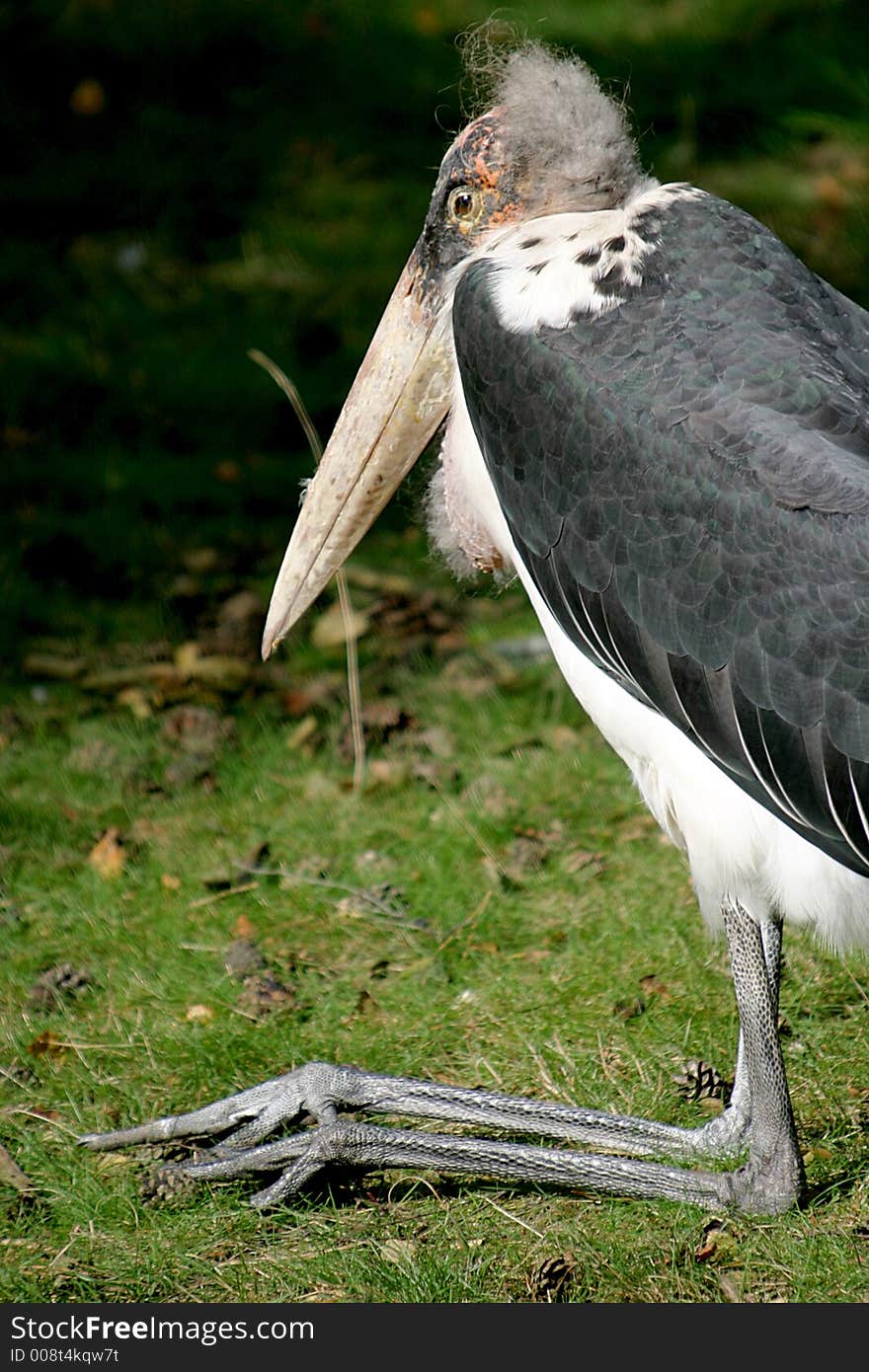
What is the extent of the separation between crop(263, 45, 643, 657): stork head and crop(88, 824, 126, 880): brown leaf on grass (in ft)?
3.68

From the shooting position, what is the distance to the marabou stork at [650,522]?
283 centimetres

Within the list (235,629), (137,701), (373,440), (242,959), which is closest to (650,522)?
(373,440)

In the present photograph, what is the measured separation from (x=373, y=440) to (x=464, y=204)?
19.2 inches

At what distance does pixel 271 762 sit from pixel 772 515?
2273 mm

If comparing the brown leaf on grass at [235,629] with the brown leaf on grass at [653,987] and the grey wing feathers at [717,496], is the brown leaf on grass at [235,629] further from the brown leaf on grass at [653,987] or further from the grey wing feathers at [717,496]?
the grey wing feathers at [717,496]

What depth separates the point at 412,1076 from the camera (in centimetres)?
352

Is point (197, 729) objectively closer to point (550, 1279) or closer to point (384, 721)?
point (384, 721)

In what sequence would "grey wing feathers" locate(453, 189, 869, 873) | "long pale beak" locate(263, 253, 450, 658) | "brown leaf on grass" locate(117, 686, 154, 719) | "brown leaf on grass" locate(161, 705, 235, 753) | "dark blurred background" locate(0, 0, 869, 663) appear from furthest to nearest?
1. "dark blurred background" locate(0, 0, 869, 663)
2. "brown leaf on grass" locate(117, 686, 154, 719)
3. "brown leaf on grass" locate(161, 705, 235, 753)
4. "long pale beak" locate(263, 253, 450, 658)
5. "grey wing feathers" locate(453, 189, 869, 873)

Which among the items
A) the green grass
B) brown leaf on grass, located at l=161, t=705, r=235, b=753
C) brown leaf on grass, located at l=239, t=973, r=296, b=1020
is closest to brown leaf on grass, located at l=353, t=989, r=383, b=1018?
the green grass

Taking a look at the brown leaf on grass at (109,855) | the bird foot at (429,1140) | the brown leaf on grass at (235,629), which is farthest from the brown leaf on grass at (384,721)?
the bird foot at (429,1140)

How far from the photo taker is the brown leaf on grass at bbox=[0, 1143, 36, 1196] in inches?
130

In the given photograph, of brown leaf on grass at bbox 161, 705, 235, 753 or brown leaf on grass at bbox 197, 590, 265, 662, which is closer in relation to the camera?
brown leaf on grass at bbox 161, 705, 235, 753

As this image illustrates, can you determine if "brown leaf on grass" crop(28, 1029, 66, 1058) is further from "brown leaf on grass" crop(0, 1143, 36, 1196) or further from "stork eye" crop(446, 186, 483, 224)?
"stork eye" crop(446, 186, 483, 224)
